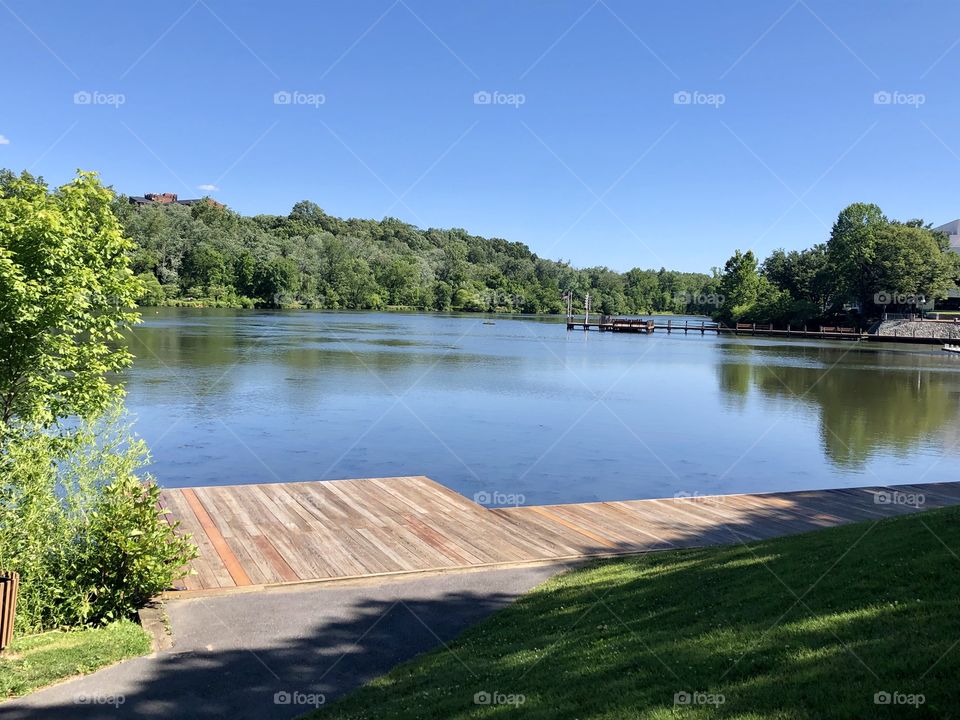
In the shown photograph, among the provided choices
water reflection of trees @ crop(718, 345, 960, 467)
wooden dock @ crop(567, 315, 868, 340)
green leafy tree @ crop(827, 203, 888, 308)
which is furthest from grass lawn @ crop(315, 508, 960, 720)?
green leafy tree @ crop(827, 203, 888, 308)

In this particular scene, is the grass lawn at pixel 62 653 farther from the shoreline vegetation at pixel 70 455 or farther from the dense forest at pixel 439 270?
the dense forest at pixel 439 270

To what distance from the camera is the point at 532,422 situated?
22.2 metres

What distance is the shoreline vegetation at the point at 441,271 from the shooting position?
8438 centimetres

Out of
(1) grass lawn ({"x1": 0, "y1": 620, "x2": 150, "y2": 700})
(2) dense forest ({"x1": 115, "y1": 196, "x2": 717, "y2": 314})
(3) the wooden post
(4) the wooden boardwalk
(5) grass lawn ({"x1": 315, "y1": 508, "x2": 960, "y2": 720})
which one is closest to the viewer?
(5) grass lawn ({"x1": 315, "y1": 508, "x2": 960, "y2": 720})

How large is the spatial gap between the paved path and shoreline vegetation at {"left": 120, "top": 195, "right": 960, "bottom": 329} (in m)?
63.6

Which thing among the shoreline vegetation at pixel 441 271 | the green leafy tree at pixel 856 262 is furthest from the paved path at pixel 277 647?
the green leafy tree at pixel 856 262

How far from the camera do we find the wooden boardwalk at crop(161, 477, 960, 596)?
833cm

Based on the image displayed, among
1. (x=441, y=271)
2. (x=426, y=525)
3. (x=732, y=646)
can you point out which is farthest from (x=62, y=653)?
(x=441, y=271)

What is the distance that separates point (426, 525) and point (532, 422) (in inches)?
486

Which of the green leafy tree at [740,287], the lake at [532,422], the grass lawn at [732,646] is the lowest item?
the lake at [532,422]

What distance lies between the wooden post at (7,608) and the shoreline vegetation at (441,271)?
63.6 metres

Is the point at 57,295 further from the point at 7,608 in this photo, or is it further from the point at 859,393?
the point at 859,393

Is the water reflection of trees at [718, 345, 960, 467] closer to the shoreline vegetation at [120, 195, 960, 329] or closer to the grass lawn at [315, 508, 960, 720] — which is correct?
the grass lawn at [315, 508, 960, 720]

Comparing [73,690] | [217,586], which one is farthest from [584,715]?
[217,586]
